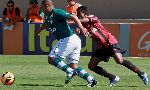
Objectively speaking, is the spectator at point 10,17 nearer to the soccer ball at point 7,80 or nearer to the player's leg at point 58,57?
the soccer ball at point 7,80

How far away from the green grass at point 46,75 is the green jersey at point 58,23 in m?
1.02

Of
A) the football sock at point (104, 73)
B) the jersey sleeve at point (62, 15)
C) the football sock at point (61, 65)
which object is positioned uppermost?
the jersey sleeve at point (62, 15)

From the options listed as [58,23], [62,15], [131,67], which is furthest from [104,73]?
[62,15]

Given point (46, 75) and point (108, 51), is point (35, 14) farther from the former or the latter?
point (108, 51)

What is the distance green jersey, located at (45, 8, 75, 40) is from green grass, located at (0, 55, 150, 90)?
1.02m

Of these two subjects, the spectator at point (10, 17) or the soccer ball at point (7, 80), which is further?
the spectator at point (10, 17)

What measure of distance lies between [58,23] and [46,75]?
2889 millimetres

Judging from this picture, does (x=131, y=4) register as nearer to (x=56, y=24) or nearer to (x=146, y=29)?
(x=146, y=29)

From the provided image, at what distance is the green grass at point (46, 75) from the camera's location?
38.6 ft

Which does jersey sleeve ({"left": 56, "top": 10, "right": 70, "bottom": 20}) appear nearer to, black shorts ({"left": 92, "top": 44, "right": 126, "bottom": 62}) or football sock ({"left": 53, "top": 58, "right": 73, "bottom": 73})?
football sock ({"left": 53, "top": 58, "right": 73, "bottom": 73})

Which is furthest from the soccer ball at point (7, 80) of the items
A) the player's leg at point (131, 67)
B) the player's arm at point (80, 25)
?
the player's leg at point (131, 67)

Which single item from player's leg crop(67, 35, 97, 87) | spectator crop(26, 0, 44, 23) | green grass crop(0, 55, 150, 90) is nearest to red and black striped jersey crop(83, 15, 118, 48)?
player's leg crop(67, 35, 97, 87)

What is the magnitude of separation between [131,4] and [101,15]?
1626 mm

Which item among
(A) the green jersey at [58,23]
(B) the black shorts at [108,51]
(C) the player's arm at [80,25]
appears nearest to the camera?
(C) the player's arm at [80,25]
